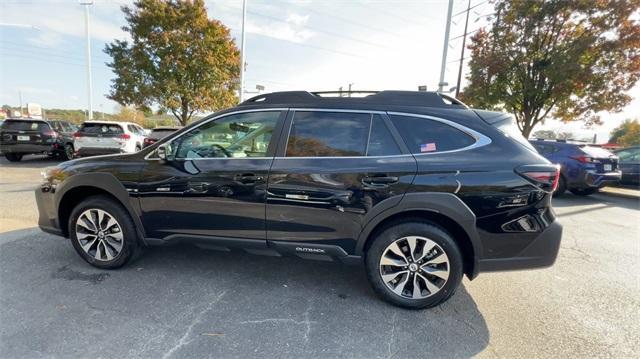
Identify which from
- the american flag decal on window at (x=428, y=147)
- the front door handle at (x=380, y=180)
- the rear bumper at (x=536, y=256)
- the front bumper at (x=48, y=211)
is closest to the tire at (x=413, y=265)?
the rear bumper at (x=536, y=256)

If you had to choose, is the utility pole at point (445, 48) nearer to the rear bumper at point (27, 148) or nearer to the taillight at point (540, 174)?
the taillight at point (540, 174)

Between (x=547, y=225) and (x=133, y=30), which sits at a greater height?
(x=133, y=30)

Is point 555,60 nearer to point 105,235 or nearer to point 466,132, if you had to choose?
point 466,132

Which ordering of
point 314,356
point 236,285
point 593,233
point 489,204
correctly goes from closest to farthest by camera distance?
point 314,356 → point 489,204 → point 236,285 → point 593,233

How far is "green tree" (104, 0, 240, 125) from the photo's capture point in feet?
46.9

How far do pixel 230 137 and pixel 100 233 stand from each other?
1.73 meters

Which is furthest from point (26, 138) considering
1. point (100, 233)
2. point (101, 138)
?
point (100, 233)

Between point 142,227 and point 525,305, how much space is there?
12.7ft

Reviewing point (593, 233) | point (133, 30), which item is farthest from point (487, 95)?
point (133, 30)

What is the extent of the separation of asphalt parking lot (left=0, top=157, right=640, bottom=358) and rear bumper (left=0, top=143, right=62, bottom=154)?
9.14m

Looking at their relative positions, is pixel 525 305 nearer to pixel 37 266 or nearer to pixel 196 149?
pixel 196 149

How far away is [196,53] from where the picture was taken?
14805mm

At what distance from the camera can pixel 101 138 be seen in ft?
31.6

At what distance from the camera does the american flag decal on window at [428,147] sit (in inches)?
97.8
